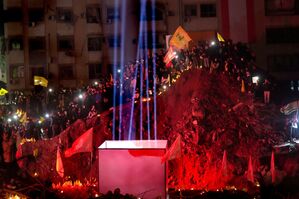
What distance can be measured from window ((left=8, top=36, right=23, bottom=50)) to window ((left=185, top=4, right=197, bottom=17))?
15552 mm

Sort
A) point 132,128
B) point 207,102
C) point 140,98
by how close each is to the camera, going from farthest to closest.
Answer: point 140,98 < point 132,128 < point 207,102

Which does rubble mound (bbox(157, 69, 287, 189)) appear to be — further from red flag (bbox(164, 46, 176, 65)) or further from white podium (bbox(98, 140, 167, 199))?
white podium (bbox(98, 140, 167, 199))

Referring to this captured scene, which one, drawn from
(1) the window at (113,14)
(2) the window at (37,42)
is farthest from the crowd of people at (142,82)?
(1) the window at (113,14)

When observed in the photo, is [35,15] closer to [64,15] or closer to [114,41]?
[64,15]

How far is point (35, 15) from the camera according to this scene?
44250 millimetres

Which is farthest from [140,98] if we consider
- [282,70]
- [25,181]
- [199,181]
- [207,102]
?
[282,70]

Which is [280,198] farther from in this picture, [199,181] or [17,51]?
[17,51]

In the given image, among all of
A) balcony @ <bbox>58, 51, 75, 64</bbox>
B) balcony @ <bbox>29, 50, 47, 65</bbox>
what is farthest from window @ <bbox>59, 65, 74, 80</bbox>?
balcony @ <bbox>29, 50, 47, 65</bbox>

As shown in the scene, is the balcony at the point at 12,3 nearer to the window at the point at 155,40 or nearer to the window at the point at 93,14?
the window at the point at 93,14

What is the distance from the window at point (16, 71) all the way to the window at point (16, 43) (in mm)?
Result: 1756

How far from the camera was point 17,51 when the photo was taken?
43906 millimetres

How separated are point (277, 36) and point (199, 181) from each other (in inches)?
1263

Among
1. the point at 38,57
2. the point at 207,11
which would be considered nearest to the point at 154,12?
the point at 207,11

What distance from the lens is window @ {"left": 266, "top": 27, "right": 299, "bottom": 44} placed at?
42.9 meters
